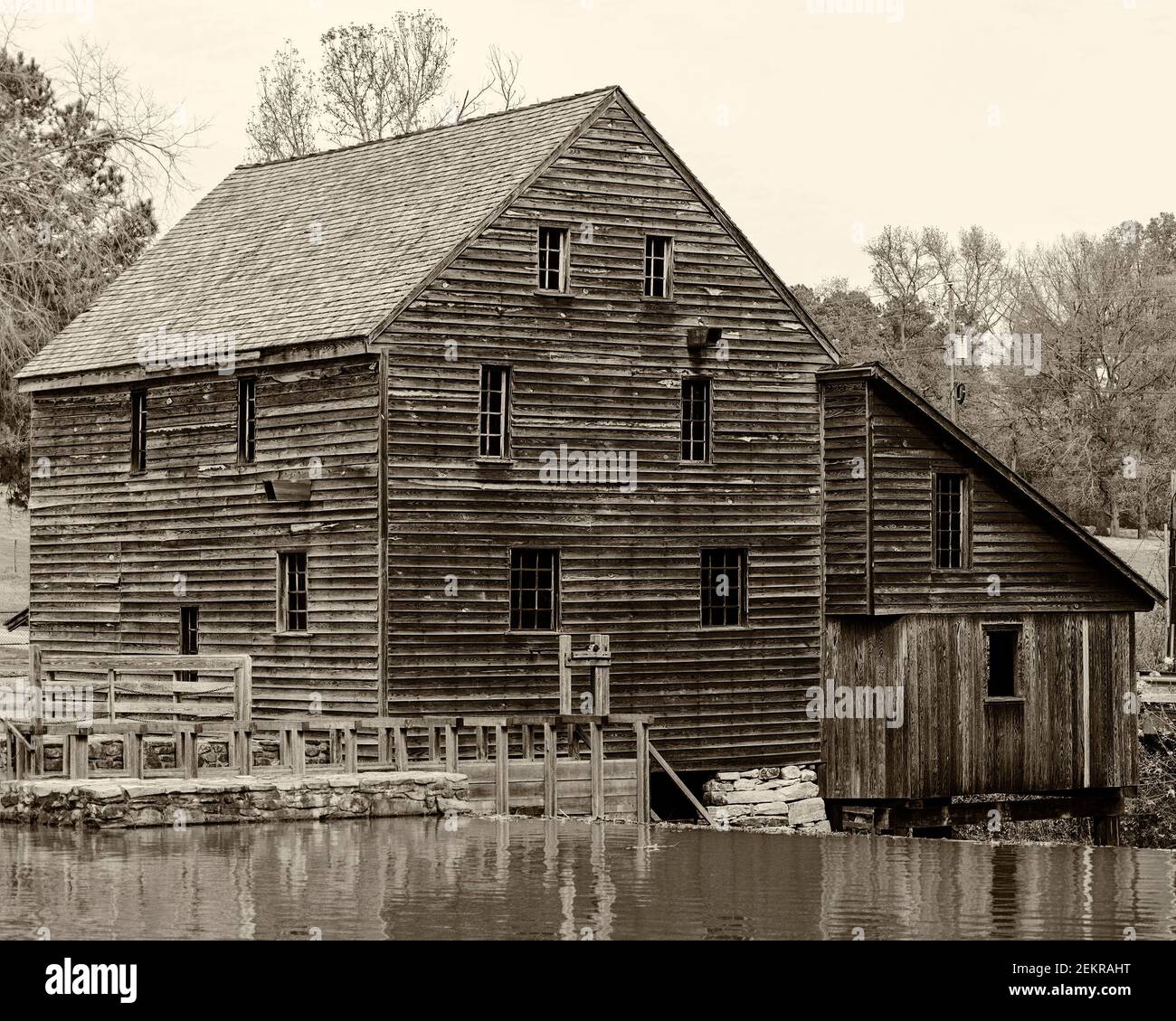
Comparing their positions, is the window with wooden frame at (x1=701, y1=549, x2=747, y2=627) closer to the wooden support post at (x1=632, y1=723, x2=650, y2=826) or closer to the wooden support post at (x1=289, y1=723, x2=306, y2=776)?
the wooden support post at (x1=632, y1=723, x2=650, y2=826)

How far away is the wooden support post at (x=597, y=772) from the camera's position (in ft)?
83.3

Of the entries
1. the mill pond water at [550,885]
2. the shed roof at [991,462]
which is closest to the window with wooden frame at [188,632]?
the mill pond water at [550,885]

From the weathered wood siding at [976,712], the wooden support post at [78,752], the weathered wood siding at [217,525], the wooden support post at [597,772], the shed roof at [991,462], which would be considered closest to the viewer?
the wooden support post at [78,752]

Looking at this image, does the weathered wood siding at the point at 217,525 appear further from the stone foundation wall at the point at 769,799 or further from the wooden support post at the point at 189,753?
the stone foundation wall at the point at 769,799

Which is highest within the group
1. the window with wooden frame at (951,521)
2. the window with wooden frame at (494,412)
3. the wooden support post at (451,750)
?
the window with wooden frame at (494,412)

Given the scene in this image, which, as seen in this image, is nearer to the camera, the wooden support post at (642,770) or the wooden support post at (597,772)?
the wooden support post at (597,772)

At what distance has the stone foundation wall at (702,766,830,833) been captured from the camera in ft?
104

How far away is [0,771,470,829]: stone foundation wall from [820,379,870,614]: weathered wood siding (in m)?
10.0

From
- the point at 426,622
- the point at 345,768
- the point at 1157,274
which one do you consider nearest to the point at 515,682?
the point at 426,622

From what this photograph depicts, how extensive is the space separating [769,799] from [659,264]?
8193 mm

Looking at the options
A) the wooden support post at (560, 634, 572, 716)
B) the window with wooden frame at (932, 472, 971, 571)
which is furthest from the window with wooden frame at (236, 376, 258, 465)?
the window with wooden frame at (932, 472, 971, 571)

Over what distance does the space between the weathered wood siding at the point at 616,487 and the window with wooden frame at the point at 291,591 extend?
2.03 metres

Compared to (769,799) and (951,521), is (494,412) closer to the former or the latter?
(769,799)

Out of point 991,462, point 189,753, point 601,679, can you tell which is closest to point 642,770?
point 601,679
